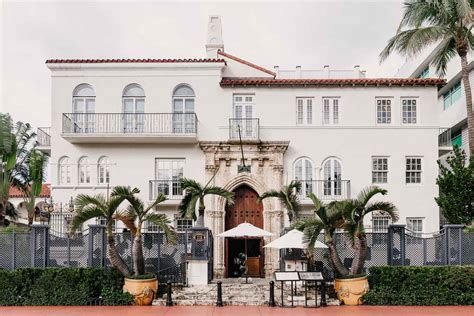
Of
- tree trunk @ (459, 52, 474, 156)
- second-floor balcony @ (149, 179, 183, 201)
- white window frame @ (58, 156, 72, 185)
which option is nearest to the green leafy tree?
tree trunk @ (459, 52, 474, 156)

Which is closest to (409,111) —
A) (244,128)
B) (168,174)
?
(244,128)

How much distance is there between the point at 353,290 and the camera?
16781 millimetres

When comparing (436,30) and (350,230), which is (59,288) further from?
(436,30)

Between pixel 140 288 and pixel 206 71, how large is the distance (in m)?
12.0

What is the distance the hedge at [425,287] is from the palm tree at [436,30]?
27.0ft

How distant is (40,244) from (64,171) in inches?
308

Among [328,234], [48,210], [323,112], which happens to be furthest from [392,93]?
[48,210]

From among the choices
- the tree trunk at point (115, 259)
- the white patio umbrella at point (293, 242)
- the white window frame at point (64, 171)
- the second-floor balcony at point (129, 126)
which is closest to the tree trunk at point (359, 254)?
the white patio umbrella at point (293, 242)

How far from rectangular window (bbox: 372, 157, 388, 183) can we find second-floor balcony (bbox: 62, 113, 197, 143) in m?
8.60

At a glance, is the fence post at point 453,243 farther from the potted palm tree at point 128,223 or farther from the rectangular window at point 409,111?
the potted palm tree at point 128,223

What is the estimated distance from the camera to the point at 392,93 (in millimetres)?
25094

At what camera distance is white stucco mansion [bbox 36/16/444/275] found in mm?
24609

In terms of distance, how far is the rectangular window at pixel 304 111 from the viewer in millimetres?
25156

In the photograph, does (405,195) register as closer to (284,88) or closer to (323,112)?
(323,112)
